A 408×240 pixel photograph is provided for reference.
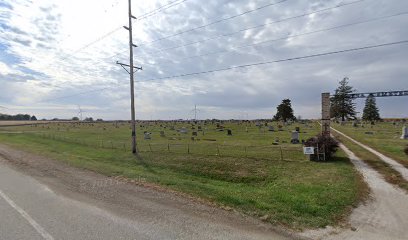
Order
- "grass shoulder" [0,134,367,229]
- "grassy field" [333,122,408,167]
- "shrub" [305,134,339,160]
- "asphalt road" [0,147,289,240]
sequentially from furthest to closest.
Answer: "grassy field" [333,122,408,167] < "shrub" [305,134,339,160] < "grass shoulder" [0,134,367,229] < "asphalt road" [0,147,289,240]

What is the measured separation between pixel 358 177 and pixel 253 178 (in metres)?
4.93

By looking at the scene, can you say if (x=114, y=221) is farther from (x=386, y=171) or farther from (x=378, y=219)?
(x=386, y=171)

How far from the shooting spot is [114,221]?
735 cm

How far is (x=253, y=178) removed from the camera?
1636cm

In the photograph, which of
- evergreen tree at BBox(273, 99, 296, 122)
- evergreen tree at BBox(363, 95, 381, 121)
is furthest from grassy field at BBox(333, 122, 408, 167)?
evergreen tree at BBox(363, 95, 381, 121)

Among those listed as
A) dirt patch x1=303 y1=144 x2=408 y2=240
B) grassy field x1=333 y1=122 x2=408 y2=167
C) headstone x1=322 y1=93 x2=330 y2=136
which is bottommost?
dirt patch x1=303 y1=144 x2=408 y2=240

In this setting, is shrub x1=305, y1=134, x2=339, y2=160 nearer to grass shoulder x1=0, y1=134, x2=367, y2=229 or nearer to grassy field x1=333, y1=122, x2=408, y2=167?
grass shoulder x1=0, y1=134, x2=367, y2=229

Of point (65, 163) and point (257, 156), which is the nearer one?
point (65, 163)

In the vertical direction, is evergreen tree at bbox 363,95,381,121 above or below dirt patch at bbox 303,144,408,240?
above

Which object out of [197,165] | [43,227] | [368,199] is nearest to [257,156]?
[197,165]

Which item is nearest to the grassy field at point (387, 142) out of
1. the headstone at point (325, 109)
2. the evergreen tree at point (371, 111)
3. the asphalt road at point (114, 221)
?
the headstone at point (325, 109)

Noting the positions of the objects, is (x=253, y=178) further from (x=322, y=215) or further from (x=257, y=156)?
(x=322, y=215)

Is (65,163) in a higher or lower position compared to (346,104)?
lower

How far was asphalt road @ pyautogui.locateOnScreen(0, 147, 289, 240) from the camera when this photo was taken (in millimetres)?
6449
